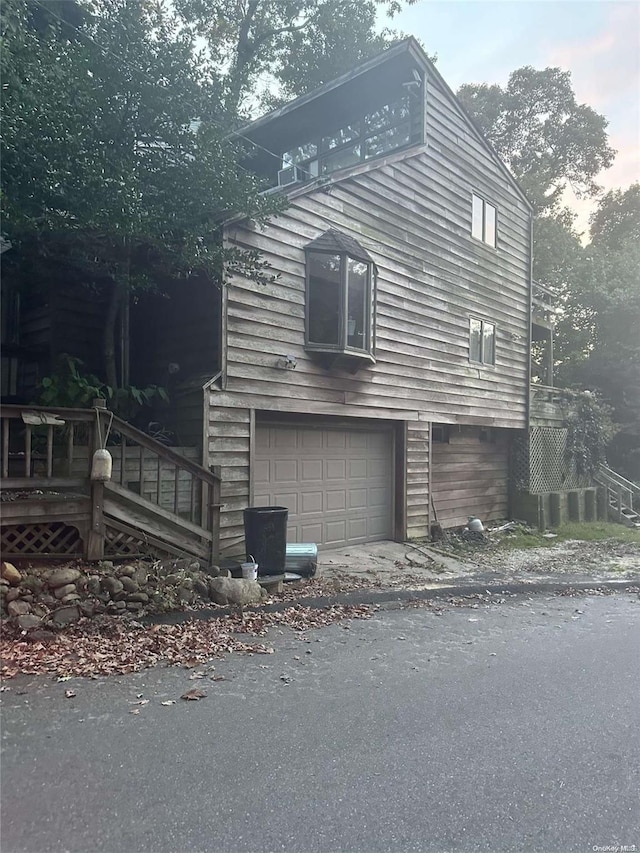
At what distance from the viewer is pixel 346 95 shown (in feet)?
37.7

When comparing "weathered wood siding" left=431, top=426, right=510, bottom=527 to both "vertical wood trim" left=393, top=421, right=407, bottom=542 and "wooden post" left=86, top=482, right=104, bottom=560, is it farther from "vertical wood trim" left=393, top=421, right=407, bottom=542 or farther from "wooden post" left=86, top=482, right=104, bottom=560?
"wooden post" left=86, top=482, right=104, bottom=560

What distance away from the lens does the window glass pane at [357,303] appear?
9289mm

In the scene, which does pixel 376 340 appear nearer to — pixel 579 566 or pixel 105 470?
pixel 579 566

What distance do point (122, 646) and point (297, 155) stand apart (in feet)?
41.2

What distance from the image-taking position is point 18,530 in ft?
18.2

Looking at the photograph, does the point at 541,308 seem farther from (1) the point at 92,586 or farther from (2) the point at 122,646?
(2) the point at 122,646

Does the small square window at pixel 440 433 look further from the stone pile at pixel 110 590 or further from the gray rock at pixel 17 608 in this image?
the gray rock at pixel 17 608

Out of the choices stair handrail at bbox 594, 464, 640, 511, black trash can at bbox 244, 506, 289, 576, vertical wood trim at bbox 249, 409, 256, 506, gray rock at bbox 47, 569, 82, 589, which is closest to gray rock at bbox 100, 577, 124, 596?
gray rock at bbox 47, 569, 82, 589

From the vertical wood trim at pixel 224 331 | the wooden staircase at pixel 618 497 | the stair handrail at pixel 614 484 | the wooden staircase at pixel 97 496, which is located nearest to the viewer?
the wooden staircase at pixel 97 496

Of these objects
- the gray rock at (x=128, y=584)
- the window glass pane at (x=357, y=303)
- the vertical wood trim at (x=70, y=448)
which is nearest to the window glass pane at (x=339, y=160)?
the window glass pane at (x=357, y=303)

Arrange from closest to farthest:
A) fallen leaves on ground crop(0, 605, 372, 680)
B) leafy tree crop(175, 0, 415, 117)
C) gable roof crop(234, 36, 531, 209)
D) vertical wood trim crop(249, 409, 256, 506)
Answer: fallen leaves on ground crop(0, 605, 372, 680)
vertical wood trim crop(249, 409, 256, 506)
gable roof crop(234, 36, 531, 209)
leafy tree crop(175, 0, 415, 117)

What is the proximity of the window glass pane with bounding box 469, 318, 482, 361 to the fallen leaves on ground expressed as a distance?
334 inches

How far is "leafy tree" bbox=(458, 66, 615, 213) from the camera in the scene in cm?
2638

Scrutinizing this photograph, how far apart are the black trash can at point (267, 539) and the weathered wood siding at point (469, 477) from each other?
5.54 m
